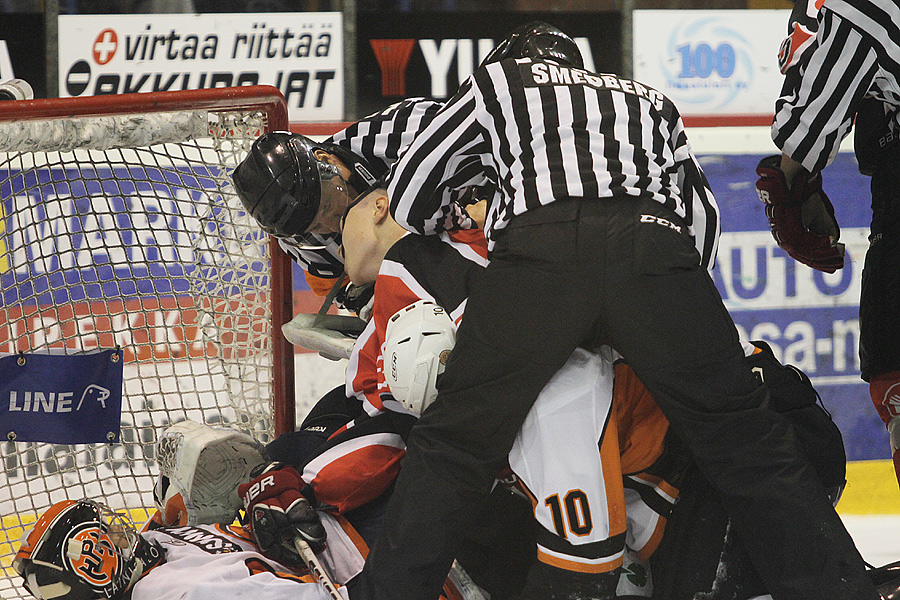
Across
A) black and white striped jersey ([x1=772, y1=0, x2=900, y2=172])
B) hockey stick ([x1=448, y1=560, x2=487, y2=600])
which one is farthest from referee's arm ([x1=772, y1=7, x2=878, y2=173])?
hockey stick ([x1=448, y1=560, x2=487, y2=600])

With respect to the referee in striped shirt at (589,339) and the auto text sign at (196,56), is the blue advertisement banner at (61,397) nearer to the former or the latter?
the referee in striped shirt at (589,339)

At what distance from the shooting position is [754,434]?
56.9 inches

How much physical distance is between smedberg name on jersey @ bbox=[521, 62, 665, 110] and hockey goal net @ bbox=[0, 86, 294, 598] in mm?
820

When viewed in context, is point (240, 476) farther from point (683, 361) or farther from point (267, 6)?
point (267, 6)

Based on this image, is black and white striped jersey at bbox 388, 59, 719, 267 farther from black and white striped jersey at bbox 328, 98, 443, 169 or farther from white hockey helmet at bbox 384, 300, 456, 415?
black and white striped jersey at bbox 328, 98, 443, 169

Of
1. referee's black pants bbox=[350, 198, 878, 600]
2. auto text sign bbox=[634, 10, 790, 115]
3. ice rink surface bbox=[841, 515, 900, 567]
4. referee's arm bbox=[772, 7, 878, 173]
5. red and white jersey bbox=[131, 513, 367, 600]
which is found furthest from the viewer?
auto text sign bbox=[634, 10, 790, 115]

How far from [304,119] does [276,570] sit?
251 centimetres

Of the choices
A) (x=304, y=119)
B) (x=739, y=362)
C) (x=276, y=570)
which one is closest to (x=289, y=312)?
(x=276, y=570)

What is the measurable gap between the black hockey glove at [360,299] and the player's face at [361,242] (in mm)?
54

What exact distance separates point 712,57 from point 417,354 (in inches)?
114

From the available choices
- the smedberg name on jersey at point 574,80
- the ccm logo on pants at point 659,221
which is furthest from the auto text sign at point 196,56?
the ccm logo on pants at point 659,221

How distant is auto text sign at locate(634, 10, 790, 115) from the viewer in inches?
155

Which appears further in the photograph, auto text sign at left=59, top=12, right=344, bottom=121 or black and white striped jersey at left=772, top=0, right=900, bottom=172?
auto text sign at left=59, top=12, right=344, bottom=121

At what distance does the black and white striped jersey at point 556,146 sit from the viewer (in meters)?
1.51
